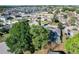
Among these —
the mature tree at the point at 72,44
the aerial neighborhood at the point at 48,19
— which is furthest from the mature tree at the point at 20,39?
the mature tree at the point at 72,44

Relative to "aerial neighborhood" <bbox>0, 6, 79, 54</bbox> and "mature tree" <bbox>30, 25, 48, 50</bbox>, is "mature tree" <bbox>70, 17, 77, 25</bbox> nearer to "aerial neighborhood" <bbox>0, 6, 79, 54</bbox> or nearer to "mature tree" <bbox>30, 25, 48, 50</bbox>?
"aerial neighborhood" <bbox>0, 6, 79, 54</bbox>

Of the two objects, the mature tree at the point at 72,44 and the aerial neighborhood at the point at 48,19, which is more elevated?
the aerial neighborhood at the point at 48,19

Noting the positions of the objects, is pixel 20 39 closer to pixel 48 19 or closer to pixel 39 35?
pixel 39 35

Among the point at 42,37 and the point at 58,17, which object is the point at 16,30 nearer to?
the point at 42,37

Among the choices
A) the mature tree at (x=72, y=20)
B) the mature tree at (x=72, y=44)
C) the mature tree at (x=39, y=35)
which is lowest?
the mature tree at (x=72, y=44)

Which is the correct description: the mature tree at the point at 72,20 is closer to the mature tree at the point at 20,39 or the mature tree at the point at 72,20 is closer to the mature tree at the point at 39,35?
the mature tree at the point at 39,35

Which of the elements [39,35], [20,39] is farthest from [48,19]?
[20,39]
